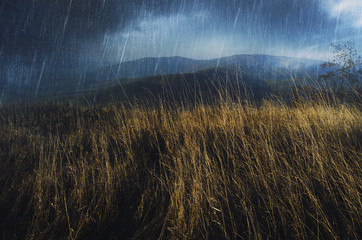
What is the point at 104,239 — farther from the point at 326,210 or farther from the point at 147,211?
the point at 326,210

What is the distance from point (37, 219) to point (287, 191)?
7.98ft

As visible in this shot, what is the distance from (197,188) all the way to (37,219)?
158 cm

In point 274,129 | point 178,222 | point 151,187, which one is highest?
point 274,129

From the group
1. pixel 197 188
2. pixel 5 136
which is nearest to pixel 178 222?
pixel 197 188

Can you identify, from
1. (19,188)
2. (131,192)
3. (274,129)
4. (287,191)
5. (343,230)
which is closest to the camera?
(343,230)

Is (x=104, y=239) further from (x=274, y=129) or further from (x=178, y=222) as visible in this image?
(x=274, y=129)

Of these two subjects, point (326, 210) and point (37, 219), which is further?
point (37, 219)

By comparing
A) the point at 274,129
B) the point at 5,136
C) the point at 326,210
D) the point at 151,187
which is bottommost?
the point at 5,136

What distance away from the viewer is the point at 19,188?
2.21 meters

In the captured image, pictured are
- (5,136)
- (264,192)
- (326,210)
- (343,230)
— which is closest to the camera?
(343,230)

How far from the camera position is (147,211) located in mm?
1687

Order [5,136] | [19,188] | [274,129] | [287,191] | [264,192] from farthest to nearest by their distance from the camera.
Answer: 1. [5,136]
2. [274,129]
3. [19,188]
4. [264,192]
5. [287,191]

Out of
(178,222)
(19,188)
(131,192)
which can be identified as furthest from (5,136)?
(178,222)

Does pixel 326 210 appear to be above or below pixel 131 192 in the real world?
above
